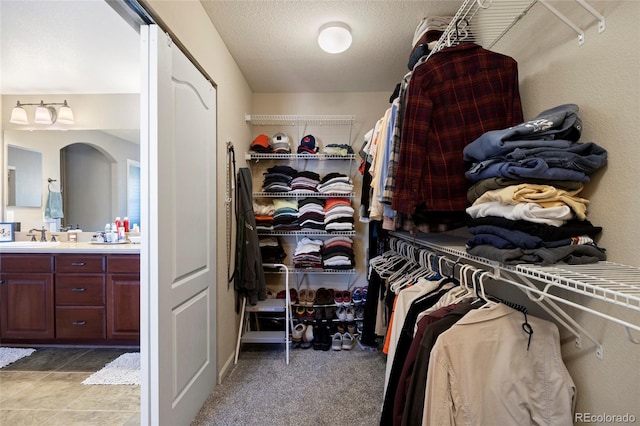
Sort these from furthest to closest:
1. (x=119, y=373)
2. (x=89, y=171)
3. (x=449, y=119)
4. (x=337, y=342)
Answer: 1. (x=89, y=171)
2. (x=337, y=342)
3. (x=119, y=373)
4. (x=449, y=119)

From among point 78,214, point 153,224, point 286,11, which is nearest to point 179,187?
point 153,224

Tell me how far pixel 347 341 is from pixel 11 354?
2793mm

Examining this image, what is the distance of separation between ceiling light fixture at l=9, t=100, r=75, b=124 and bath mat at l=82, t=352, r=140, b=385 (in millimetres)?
→ 2308

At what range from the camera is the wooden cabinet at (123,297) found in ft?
7.82

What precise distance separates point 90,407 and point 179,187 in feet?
5.18

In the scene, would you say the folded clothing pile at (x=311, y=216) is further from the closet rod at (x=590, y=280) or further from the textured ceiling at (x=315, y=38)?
the closet rod at (x=590, y=280)

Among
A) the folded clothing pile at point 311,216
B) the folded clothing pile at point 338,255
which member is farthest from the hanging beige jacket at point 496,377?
the folded clothing pile at point 311,216

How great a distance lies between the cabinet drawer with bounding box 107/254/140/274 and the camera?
2383 mm

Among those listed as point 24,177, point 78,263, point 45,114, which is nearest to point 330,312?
point 78,263

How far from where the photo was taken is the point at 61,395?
1.89 m

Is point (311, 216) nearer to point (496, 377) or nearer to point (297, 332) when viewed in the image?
point (297, 332)

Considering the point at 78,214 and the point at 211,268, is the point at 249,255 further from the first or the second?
the point at 78,214

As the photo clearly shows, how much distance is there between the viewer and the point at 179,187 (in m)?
1.46

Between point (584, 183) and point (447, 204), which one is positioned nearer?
point (584, 183)
